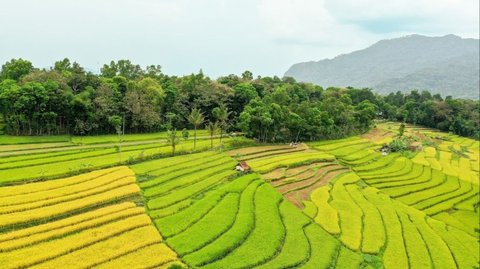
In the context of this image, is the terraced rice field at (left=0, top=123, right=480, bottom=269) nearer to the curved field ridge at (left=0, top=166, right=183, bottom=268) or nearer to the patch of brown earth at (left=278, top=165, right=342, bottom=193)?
the curved field ridge at (left=0, top=166, right=183, bottom=268)

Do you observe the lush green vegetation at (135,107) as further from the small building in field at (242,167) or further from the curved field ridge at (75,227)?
the curved field ridge at (75,227)

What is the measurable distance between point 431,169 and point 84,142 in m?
48.1

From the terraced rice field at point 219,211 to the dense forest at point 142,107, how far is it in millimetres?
5037

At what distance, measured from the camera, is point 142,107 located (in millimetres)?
56719

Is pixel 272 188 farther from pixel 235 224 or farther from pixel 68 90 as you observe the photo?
pixel 68 90

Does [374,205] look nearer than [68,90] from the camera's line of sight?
Yes

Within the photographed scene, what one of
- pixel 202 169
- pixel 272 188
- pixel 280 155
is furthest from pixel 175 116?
pixel 272 188

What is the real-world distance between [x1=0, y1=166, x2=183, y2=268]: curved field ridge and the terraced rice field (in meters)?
0.07

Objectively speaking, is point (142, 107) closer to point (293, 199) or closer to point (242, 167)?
point (242, 167)

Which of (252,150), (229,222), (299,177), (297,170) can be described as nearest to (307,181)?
(299,177)

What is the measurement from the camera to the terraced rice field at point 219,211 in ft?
76.3

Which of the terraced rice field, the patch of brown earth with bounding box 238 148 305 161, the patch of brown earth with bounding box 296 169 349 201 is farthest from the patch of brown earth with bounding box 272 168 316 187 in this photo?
the patch of brown earth with bounding box 238 148 305 161

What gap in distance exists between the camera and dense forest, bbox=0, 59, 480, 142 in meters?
47.6

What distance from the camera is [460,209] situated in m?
42.7
